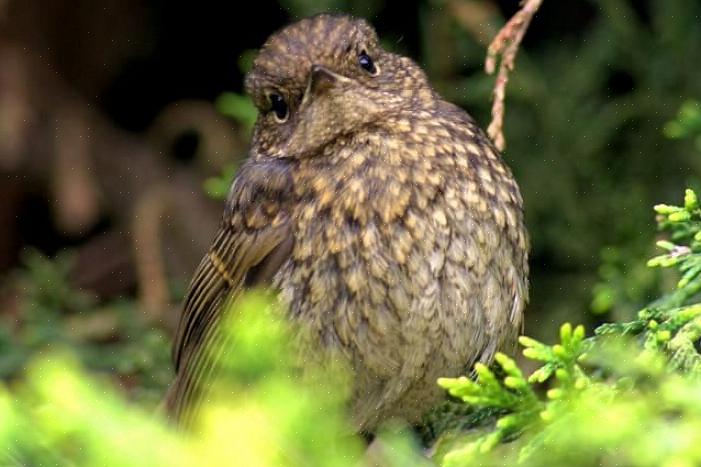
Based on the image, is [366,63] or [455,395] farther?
[366,63]

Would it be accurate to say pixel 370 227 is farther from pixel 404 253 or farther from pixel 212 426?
pixel 212 426

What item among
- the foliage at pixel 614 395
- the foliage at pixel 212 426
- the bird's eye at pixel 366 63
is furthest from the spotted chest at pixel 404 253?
the foliage at pixel 212 426

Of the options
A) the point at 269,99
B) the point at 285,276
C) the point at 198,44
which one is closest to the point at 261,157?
the point at 269,99

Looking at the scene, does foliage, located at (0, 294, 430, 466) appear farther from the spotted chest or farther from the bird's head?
the bird's head

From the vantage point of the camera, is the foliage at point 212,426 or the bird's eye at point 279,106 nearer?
the foliage at point 212,426

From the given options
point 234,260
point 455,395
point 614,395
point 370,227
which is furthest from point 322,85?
point 614,395

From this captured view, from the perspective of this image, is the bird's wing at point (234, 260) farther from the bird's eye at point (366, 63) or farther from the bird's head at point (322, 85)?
the bird's eye at point (366, 63)

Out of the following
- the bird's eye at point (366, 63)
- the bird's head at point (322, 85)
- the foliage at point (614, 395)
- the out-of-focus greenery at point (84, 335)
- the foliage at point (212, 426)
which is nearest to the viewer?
the foliage at point (212, 426)
